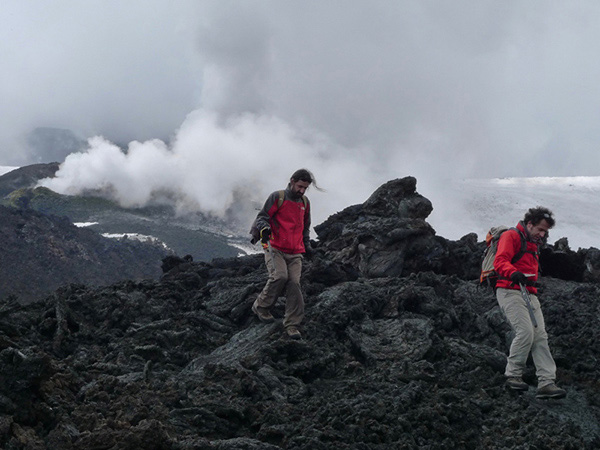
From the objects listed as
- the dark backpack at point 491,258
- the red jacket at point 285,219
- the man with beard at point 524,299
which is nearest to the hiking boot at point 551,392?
the man with beard at point 524,299

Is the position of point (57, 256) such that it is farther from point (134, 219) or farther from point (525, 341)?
point (525, 341)

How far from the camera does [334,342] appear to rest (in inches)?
352

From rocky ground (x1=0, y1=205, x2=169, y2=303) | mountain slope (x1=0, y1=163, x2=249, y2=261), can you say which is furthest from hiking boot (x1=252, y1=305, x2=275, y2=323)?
mountain slope (x1=0, y1=163, x2=249, y2=261)

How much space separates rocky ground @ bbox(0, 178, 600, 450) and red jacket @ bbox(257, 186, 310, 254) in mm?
1244

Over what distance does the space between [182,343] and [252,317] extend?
124 centimetres

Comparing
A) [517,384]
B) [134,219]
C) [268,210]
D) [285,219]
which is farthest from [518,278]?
[134,219]

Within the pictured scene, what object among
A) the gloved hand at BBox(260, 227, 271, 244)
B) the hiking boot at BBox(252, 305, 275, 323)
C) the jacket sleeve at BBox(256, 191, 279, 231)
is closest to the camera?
the gloved hand at BBox(260, 227, 271, 244)

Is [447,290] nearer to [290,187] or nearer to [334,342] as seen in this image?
[334,342]

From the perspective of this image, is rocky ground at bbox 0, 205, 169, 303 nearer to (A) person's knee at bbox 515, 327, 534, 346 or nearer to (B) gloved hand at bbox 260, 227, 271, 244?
(B) gloved hand at bbox 260, 227, 271, 244

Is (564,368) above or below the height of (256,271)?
below

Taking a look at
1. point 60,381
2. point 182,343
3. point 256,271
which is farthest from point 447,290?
point 60,381

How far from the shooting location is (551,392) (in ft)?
23.2

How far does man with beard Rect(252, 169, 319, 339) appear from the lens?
8.80 metres

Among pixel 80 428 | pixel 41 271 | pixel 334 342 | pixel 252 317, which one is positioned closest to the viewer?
pixel 80 428
